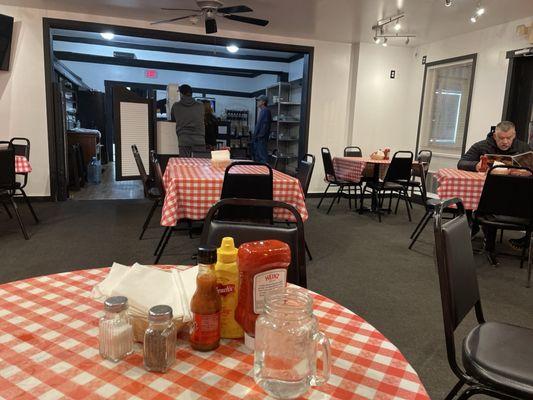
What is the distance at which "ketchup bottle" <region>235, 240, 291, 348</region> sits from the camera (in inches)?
28.3

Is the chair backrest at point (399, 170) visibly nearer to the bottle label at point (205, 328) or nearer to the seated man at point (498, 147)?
the seated man at point (498, 147)

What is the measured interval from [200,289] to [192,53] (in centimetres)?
907

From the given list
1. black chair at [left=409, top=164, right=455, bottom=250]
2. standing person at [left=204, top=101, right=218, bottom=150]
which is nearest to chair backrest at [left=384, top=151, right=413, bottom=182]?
black chair at [left=409, top=164, right=455, bottom=250]

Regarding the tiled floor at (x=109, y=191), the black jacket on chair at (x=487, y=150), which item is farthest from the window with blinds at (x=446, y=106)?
the tiled floor at (x=109, y=191)

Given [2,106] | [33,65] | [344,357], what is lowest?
[344,357]

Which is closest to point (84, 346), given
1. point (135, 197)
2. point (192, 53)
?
point (135, 197)

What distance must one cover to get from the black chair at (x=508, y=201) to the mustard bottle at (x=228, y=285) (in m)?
2.73

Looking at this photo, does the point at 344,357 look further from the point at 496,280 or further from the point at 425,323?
the point at 496,280

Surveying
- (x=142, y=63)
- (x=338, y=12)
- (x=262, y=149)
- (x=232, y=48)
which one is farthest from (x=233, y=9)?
(x=142, y=63)

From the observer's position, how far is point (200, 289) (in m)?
0.71

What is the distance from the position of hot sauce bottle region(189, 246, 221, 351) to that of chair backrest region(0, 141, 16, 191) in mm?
3384

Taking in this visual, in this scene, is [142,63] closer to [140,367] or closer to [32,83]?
[32,83]

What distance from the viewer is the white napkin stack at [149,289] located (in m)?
0.75

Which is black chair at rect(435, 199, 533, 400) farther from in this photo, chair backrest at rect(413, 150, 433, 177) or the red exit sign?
the red exit sign
